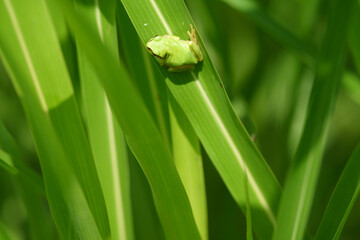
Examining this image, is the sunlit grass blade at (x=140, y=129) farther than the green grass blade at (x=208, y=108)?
No

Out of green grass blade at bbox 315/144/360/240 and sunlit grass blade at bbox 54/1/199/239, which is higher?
sunlit grass blade at bbox 54/1/199/239

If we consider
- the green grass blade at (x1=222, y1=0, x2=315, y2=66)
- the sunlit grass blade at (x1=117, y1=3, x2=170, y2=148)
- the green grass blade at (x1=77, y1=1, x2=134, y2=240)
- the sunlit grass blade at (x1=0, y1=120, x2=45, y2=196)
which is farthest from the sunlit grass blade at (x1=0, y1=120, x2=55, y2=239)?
the green grass blade at (x1=222, y1=0, x2=315, y2=66)

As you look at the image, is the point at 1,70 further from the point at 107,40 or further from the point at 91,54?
the point at 91,54

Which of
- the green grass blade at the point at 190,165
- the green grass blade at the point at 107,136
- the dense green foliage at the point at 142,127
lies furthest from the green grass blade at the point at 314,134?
the green grass blade at the point at 107,136

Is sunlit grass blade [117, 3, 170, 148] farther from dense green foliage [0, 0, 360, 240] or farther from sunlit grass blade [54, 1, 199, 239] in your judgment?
sunlit grass blade [54, 1, 199, 239]

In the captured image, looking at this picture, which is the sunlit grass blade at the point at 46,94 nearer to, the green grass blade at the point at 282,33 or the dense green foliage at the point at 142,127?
the dense green foliage at the point at 142,127

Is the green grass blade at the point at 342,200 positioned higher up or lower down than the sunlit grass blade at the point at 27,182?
lower down
